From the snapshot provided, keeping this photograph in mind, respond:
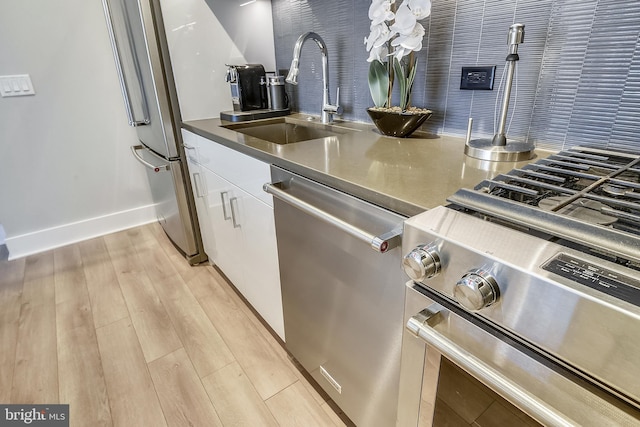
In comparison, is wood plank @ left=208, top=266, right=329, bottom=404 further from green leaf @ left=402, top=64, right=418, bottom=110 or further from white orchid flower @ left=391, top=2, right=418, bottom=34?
white orchid flower @ left=391, top=2, right=418, bottom=34

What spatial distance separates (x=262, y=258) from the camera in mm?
1354

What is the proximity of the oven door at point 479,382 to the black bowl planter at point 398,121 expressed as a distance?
70cm

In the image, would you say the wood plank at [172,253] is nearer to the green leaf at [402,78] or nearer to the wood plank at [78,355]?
the wood plank at [78,355]

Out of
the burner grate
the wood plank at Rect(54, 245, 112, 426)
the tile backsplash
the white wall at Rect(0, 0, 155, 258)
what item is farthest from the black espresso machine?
the burner grate

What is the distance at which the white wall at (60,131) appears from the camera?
2092mm

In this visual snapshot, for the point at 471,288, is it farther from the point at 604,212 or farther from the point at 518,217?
the point at 604,212

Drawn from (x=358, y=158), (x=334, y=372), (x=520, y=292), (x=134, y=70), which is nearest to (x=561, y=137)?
(x=358, y=158)

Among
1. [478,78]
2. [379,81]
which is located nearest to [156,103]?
[379,81]

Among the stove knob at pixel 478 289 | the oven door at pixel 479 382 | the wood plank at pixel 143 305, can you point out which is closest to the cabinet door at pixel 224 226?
the wood plank at pixel 143 305

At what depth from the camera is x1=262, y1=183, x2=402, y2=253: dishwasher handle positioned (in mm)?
653

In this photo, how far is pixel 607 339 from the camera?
37cm

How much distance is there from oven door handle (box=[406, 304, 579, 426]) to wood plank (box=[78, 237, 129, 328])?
5.48 feet

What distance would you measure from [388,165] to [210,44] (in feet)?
4.67

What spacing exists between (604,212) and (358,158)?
1.91ft
